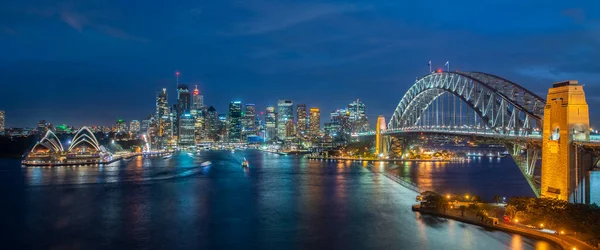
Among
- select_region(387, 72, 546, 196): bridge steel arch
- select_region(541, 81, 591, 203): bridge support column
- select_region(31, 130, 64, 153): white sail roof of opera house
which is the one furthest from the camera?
select_region(31, 130, 64, 153): white sail roof of opera house

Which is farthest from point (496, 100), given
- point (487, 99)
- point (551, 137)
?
point (551, 137)

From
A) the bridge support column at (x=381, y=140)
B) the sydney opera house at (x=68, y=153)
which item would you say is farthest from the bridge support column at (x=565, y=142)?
the sydney opera house at (x=68, y=153)

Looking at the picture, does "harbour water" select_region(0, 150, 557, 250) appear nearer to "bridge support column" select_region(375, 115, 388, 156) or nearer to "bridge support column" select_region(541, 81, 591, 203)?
"bridge support column" select_region(541, 81, 591, 203)

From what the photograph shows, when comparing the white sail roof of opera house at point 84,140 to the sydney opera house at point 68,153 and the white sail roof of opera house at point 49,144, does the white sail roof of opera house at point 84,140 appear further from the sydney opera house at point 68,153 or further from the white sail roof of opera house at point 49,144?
the white sail roof of opera house at point 49,144

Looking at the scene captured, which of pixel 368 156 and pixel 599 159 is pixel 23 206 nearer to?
pixel 599 159

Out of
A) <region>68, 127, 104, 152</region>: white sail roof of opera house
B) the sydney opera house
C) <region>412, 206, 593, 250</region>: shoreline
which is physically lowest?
<region>412, 206, 593, 250</region>: shoreline

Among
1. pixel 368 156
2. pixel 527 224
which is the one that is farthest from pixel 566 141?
pixel 368 156

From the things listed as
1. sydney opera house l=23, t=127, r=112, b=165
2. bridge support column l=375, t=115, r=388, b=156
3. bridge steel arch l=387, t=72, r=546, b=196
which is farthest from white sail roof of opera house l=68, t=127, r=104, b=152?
bridge steel arch l=387, t=72, r=546, b=196
